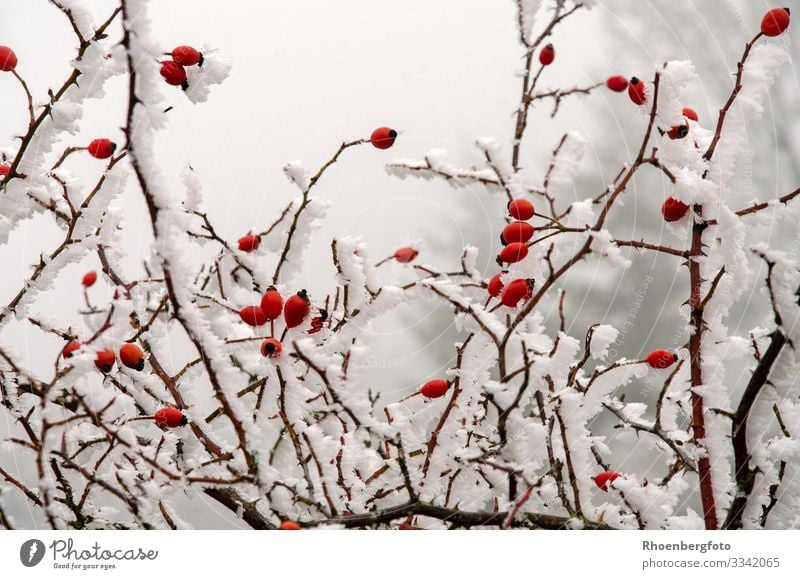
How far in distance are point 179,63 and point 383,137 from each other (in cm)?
24

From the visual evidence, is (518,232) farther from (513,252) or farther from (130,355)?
(130,355)

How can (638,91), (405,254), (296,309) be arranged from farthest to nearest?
(405,254) < (638,91) < (296,309)

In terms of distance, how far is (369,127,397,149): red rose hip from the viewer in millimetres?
803

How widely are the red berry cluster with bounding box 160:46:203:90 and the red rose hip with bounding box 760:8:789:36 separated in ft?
1.93

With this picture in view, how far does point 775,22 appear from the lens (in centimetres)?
69

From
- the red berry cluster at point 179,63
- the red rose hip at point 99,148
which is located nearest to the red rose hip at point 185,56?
the red berry cluster at point 179,63

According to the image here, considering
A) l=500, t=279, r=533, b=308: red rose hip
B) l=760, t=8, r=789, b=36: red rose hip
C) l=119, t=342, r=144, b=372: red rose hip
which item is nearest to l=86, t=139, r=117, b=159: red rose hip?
l=119, t=342, r=144, b=372: red rose hip

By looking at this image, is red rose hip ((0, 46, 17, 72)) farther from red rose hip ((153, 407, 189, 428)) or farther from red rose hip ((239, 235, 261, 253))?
red rose hip ((153, 407, 189, 428))

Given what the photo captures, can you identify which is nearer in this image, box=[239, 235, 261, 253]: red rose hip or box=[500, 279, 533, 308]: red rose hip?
box=[500, 279, 533, 308]: red rose hip

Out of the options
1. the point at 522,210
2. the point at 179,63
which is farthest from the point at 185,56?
the point at 522,210
